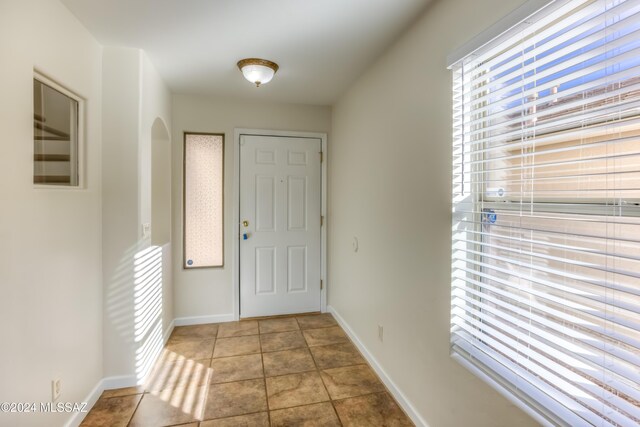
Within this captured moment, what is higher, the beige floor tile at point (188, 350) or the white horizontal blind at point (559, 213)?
the white horizontal blind at point (559, 213)

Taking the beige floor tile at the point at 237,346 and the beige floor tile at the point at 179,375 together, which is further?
the beige floor tile at the point at 237,346

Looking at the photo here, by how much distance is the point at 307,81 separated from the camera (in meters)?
2.90

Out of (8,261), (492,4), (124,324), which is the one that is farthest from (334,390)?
(492,4)

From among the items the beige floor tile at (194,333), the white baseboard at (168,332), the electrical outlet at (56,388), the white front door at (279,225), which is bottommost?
the beige floor tile at (194,333)

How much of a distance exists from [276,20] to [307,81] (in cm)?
100

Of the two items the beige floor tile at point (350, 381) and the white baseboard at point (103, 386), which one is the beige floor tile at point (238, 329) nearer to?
the white baseboard at point (103, 386)

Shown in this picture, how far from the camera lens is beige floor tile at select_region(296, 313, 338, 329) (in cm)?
337

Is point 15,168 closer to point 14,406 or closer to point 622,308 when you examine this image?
point 14,406

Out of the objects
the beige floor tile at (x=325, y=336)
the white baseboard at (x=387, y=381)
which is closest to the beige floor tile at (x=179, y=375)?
the beige floor tile at (x=325, y=336)

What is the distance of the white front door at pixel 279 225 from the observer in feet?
11.5

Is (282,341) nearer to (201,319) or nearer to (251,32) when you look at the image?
(201,319)

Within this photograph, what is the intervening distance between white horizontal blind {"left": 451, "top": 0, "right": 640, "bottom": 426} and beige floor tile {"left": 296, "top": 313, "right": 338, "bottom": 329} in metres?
2.05

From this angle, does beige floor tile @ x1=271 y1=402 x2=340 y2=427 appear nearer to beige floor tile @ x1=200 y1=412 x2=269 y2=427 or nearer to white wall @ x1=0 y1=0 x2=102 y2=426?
beige floor tile @ x1=200 y1=412 x2=269 y2=427

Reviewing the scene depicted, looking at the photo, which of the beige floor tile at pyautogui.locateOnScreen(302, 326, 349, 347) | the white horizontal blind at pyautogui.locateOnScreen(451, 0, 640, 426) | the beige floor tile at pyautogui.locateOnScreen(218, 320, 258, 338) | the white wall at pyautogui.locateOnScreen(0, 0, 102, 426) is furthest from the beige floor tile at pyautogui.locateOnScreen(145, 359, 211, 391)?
the white horizontal blind at pyautogui.locateOnScreen(451, 0, 640, 426)
